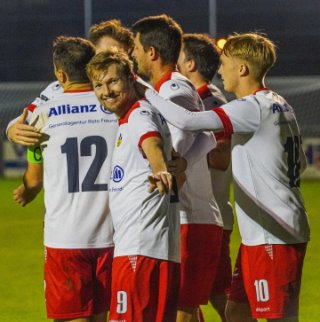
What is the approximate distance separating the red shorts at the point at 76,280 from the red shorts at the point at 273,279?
733mm

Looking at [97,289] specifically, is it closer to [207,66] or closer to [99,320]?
A: [99,320]

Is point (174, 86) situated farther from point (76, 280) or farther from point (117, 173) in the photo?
point (76, 280)

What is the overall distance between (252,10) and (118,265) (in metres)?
21.0

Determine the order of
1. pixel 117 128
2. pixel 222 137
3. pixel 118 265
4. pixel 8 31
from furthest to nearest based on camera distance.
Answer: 1. pixel 8 31
2. pixel 222 137
3. pixel 117 128
4. pixel 118 265

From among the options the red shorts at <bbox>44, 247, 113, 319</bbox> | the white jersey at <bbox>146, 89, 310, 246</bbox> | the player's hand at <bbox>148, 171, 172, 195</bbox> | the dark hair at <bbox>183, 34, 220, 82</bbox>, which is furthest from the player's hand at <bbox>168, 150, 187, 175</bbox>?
the dark hair at <bbox>183, 34, 220, 82</bbox>

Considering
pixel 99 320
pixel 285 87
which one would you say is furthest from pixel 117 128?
pixel 285 87

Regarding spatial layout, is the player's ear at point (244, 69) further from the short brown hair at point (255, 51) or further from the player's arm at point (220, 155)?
the player's arm at point (220, 155)

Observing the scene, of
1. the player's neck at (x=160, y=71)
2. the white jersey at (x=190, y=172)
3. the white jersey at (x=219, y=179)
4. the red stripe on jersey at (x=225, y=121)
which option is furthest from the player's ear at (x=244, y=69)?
the white jersey at (x=219, y=179)

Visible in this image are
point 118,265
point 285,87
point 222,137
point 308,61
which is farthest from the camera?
point 308,61

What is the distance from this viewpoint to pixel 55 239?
17.1ft

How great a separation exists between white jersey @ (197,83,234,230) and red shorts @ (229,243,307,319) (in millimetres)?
1334

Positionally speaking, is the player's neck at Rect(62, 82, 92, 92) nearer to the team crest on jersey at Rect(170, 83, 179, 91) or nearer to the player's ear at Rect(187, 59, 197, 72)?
the team crest on jersey at Rect(170, 83, 179, 91)

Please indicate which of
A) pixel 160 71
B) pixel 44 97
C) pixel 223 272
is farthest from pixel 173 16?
pixel 160 71

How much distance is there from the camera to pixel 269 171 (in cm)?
495
